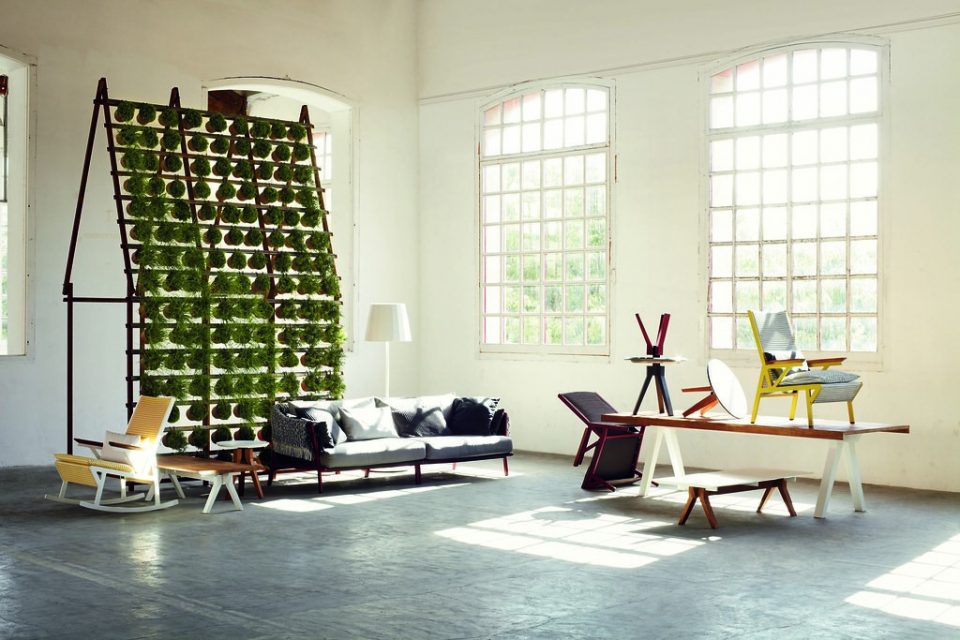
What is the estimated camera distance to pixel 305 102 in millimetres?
13766

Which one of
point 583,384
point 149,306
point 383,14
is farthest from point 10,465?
point 383,14

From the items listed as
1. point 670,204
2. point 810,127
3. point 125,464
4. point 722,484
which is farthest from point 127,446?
point 810,127

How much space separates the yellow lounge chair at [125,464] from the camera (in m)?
8.53

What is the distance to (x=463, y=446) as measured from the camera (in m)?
10.2

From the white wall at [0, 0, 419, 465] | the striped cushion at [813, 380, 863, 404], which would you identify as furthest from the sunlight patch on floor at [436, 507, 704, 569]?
the white wall at [0, 0, 419, 465]

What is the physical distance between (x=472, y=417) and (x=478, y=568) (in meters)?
4.21

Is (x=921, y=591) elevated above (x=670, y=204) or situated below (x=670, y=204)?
below

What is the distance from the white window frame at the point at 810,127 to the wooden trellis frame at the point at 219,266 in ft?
12.5

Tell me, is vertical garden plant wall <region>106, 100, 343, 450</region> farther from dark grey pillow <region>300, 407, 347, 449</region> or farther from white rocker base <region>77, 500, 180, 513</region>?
white rocker base <region>77, 500, 180, 513</region>

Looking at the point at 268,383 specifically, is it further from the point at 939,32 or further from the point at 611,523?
the point at 939,32

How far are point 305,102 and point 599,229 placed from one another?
4.05 metres

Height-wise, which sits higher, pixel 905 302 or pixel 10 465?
pixel 905 302

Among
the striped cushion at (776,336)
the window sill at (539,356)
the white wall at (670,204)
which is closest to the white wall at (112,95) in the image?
the white wall at (670,204)

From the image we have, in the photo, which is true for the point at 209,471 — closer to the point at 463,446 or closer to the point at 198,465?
the point at 198,465
